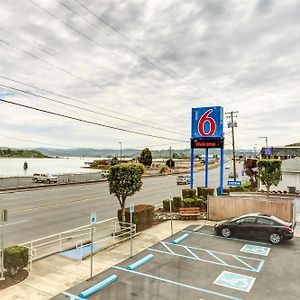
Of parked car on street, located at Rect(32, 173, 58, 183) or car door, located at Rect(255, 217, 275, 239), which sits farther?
parked car on street, located at Rect(32, 173, 58, 183)

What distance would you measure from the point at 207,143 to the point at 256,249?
1523 centimetres

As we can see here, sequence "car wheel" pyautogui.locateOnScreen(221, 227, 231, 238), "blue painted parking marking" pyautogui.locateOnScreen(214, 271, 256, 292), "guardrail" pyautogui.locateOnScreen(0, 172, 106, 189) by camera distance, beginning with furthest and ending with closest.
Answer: "guardrail" pyautogui.locateOnScreen(0, 172, 106, 189) → "car wheel" pyautogui.locateOnScreen(221, 227, 231, 238) → "blue painted parking marking" pyautogui.locateOnScreen(214, 271, 256, 292)

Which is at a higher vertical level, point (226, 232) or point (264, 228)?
point (264, 228)

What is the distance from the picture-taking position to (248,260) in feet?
46.6

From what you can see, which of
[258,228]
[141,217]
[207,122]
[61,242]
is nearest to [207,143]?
[207,122]

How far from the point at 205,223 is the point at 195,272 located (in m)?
9.69

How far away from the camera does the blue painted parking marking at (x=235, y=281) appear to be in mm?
11266

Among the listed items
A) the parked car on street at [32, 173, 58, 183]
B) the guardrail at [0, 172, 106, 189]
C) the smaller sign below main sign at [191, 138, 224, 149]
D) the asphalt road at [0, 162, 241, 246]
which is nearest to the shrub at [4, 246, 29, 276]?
the asphalt road at [0, 162, 241, 246]

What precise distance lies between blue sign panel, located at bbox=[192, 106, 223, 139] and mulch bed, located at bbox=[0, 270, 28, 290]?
21515 millimetres

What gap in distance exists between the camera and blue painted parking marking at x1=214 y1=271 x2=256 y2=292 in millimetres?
11266

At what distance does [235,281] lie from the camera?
38.6ft

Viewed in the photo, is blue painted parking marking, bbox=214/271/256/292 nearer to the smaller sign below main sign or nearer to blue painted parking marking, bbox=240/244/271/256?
blue painted parking marking, bbox=240/244/271/256

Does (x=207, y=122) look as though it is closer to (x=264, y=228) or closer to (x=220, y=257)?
(x=264, y=228)

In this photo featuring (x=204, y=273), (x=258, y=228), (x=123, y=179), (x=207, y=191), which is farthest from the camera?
(x=207, y=191)
